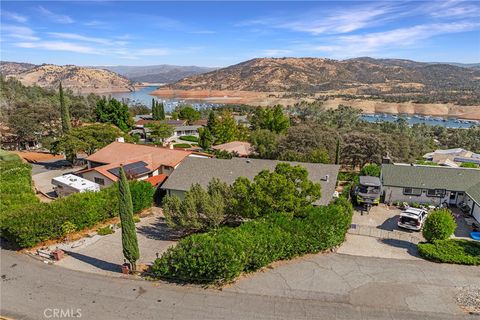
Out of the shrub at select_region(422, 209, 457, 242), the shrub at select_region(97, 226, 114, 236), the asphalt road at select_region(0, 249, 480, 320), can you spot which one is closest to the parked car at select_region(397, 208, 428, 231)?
the shrub at select_region(422, 209, 457, 242)

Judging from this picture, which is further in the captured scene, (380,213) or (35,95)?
(35,95)

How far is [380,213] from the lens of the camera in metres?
29.8

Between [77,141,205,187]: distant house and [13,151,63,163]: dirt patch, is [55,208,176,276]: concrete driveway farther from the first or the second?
[13,151,63,163]: dirt patch

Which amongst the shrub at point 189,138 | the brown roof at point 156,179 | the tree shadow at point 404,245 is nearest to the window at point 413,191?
the tree shadow at point 404,245

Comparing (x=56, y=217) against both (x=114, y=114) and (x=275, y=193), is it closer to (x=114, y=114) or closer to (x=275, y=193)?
(x=275, y=193)

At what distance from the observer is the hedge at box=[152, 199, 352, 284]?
17641 mm

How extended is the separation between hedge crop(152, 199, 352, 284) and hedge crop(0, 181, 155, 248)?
9064 millimetres

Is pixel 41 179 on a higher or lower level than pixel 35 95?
lower

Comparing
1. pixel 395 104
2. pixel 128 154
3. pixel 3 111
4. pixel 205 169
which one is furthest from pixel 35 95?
pixel 395 104

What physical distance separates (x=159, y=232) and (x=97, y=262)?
554 centimetres

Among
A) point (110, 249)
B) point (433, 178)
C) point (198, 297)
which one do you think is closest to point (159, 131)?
point (110, 249)

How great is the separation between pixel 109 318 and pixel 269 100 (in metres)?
179

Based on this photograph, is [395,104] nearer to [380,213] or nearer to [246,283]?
[380,213]

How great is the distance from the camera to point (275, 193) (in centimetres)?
2277
